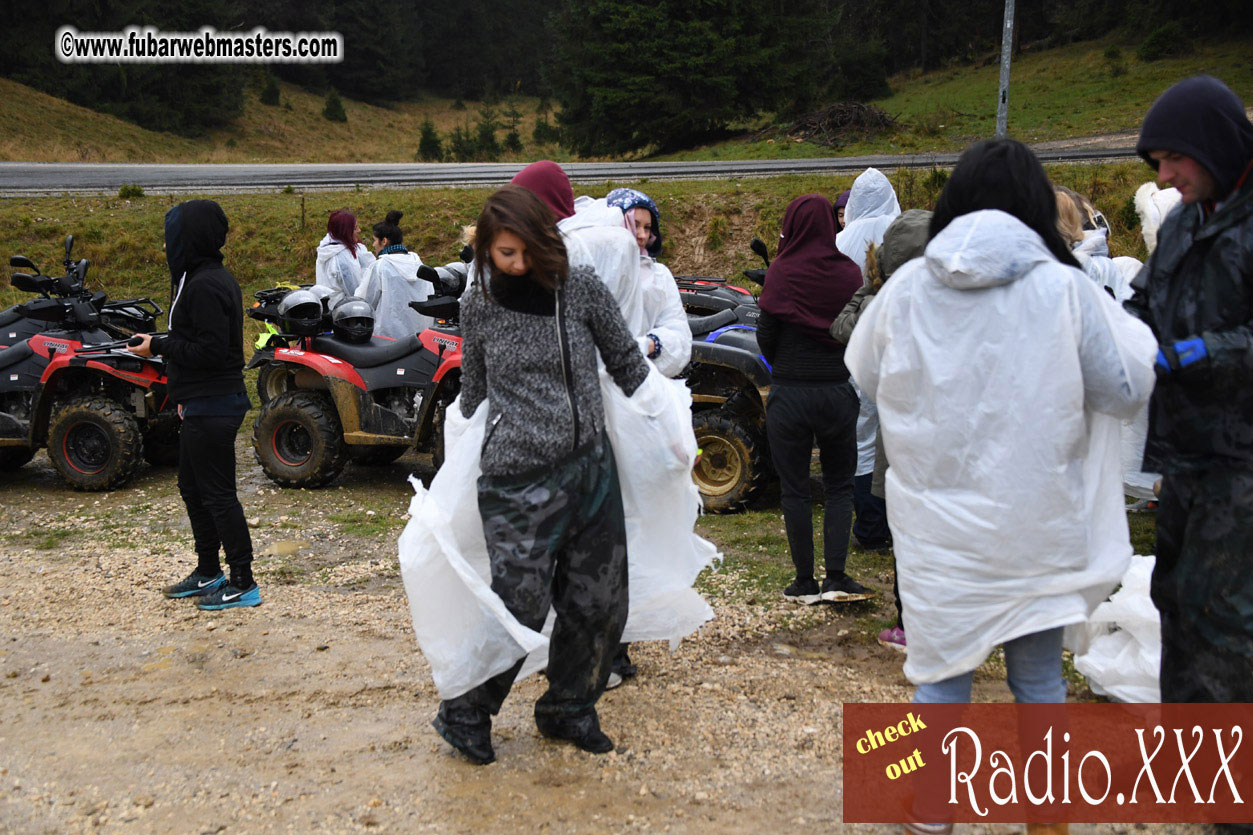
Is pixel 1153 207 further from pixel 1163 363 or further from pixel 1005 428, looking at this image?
pixel 1005 428

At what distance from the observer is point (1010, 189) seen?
2816 millimetres

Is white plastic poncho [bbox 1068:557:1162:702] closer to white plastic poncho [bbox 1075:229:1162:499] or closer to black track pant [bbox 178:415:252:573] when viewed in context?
white plastic poncho [bbox 1075:229:1162:499]

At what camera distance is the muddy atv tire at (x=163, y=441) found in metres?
8.50

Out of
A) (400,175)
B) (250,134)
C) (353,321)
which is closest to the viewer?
(353,321)

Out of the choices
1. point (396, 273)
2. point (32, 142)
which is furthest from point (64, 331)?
point (32, 142)

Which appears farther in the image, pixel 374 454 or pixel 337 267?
pixel 337 267

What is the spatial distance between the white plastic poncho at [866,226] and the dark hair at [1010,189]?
125 inches

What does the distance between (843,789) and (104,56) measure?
4424 centimetres

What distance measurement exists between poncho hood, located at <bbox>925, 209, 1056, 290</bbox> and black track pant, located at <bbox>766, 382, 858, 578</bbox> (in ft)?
7.05

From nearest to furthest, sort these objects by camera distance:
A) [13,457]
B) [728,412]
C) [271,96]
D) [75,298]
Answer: [728,412]
[75,298]
[13,457]
[271,96]

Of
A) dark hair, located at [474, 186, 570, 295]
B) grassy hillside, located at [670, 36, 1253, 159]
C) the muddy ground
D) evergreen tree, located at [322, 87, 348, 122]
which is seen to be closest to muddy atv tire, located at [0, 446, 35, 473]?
the muddy ground

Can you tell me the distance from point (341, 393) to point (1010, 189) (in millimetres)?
5826

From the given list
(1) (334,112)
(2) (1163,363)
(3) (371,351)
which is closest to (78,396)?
(3) (371,351)

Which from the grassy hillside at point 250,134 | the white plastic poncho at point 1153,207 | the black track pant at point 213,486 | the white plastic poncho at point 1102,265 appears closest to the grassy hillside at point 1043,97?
the grassy hillside at point 250,134
